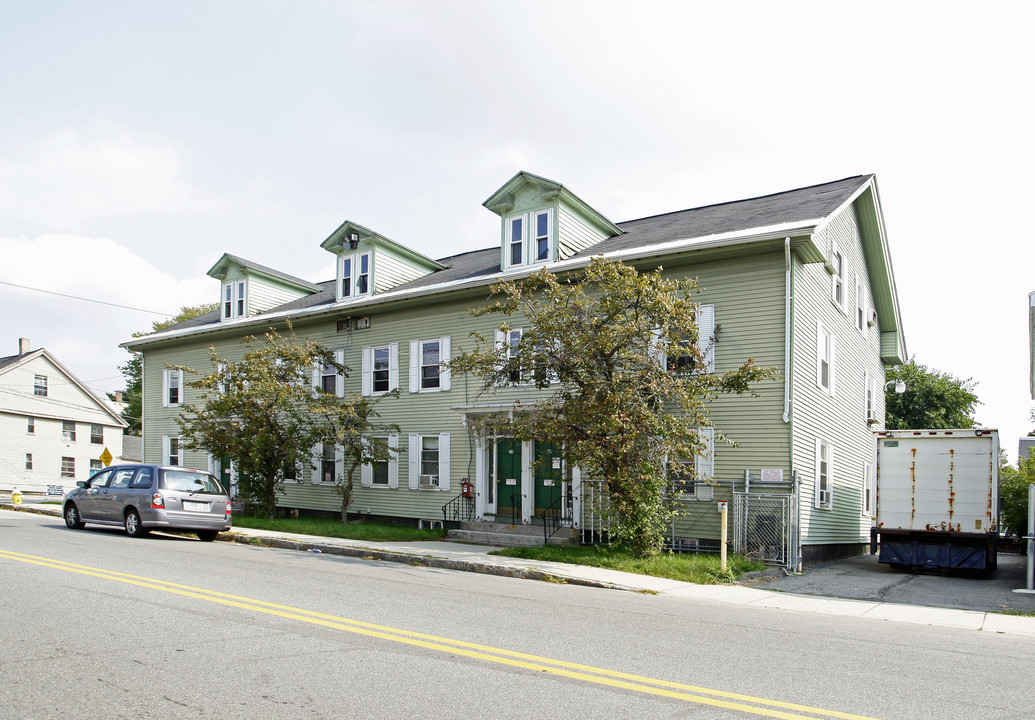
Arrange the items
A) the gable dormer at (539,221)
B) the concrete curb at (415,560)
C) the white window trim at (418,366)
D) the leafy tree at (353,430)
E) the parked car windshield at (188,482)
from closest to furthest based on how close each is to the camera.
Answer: the concrete curb at (415,560), the parked car windshield at (188,482), the gable dormer at (539,221), the leafy tree at (353,430), the white window trim at (418,366)

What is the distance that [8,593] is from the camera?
331 inches

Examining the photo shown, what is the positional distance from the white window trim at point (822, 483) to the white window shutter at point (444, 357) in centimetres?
939

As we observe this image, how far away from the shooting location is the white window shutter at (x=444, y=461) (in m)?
21.0

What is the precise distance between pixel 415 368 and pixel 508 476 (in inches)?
169

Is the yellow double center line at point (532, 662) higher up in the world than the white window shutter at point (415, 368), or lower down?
lower down

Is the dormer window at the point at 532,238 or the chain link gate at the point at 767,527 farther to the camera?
the dormer window at the point at 532,238

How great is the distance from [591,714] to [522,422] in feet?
32.9

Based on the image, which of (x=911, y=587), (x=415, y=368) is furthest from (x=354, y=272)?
(x=911, y=587)

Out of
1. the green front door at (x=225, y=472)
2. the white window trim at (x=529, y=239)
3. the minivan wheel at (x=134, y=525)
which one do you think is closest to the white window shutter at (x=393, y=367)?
the white window trim at (x=529, y=239)

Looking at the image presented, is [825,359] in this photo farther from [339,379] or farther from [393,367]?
[339,379]

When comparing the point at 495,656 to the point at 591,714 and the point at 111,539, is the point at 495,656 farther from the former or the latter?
the point at 111,539

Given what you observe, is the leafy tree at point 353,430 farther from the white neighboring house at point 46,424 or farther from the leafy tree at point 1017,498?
the white neighboring house at point 46,424

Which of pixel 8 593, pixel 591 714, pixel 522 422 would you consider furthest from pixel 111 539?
pixel 591 714

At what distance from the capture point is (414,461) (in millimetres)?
21766
